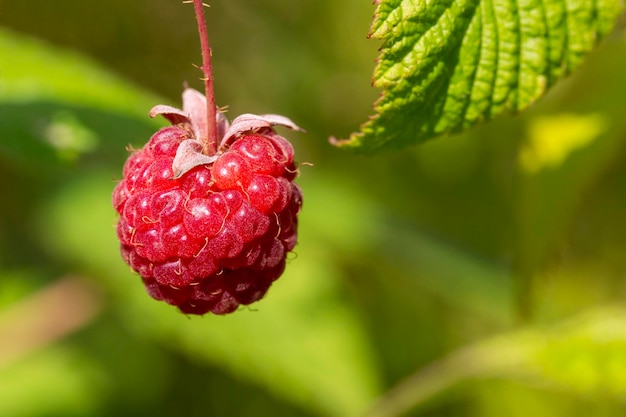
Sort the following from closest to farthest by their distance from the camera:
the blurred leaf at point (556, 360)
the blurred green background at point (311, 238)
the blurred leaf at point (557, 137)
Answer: the blurred leaf at point (556, 360) → the blurred leaf at point (557, 137) → the blurred green background at point (311, 238)

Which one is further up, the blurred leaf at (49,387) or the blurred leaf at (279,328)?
the blurred leaf at (279,328)

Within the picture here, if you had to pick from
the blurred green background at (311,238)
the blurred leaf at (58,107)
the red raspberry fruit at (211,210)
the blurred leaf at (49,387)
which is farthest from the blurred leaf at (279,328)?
the red raspberry fruit at (211,210)

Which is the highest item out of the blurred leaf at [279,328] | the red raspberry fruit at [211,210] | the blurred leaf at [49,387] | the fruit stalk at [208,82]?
the blurred leaf at [279,328]

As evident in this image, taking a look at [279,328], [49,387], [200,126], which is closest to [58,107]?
[200,126]

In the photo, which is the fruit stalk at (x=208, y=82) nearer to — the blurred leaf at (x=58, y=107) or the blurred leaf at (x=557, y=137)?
the blurred leaf at (x=58, y=107)

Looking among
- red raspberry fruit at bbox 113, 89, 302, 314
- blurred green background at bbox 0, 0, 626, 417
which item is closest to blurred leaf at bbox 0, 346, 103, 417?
blurred green background at bbox 0, 0, 626, 417

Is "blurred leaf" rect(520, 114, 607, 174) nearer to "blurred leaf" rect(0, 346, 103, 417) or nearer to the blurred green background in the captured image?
the blurred green background

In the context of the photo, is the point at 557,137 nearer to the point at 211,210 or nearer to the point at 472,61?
the point at 472,61
